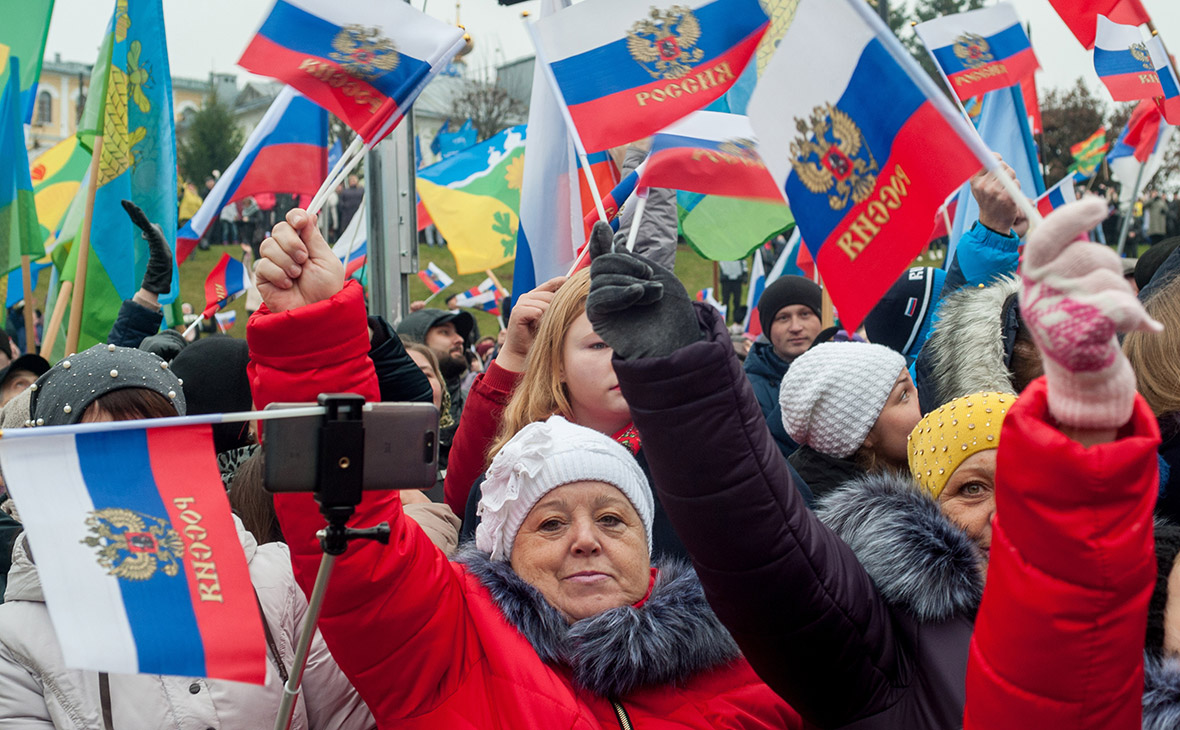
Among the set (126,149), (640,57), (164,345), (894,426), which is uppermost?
(640,57)

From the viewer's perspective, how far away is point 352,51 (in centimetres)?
274

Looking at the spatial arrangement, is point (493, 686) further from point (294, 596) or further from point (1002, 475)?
point (1002, 475)

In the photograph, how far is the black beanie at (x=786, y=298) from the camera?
6113 mm

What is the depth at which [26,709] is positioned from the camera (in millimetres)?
2014

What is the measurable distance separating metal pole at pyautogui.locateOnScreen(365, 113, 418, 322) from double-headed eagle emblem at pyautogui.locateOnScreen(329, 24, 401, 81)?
2.70 meters

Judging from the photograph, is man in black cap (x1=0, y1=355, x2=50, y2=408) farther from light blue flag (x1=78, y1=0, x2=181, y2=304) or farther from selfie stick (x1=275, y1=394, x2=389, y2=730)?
selfie stick (x1=275, y1=394, x2=389, y2=730)

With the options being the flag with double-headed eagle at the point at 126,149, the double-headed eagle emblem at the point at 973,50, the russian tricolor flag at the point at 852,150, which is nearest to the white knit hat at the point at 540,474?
the russian tricolor flag at the point at 852,150

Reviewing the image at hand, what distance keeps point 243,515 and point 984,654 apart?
1.94 metres

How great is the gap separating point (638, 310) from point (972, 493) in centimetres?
100

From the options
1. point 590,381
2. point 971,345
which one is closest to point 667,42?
point 590,381

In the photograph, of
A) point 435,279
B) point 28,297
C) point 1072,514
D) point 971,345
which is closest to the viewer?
point 1072,514

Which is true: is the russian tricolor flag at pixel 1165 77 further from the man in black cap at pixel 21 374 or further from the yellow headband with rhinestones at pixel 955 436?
the man in black cap at pixel 21 374

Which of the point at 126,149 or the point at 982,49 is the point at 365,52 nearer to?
the point at 126,149

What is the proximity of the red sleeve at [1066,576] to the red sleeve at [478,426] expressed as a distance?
77.1 inches
